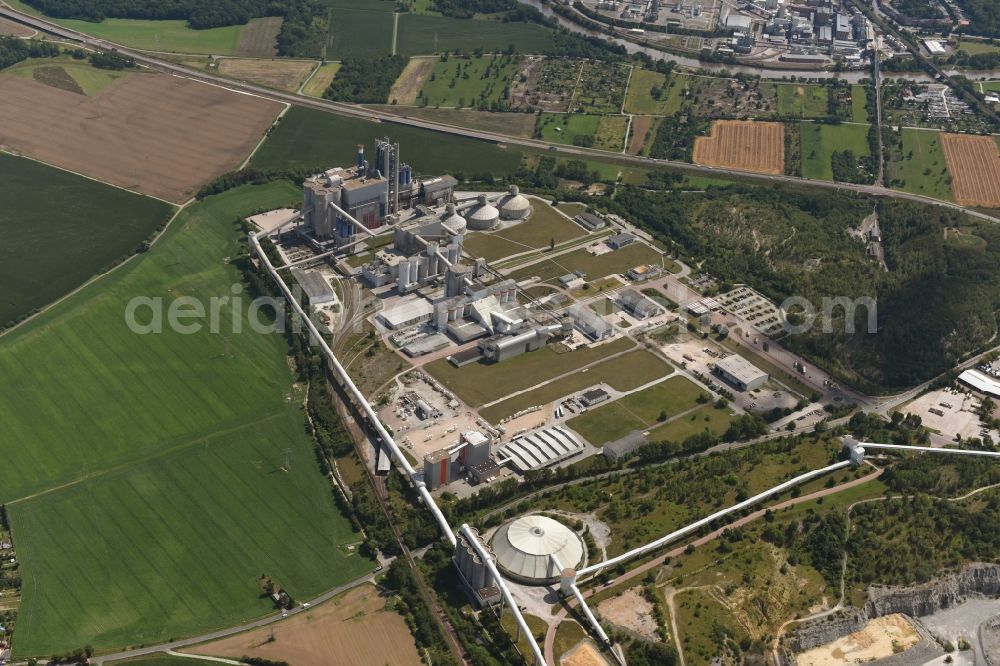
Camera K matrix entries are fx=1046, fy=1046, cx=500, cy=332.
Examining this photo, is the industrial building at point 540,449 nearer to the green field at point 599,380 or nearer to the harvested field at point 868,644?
the green field at point 599,380

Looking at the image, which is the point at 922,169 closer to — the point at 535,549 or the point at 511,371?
the point at 511,371

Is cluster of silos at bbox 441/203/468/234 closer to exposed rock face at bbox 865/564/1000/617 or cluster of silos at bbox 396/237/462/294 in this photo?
cluster of silos at bbox 396/237/462/294

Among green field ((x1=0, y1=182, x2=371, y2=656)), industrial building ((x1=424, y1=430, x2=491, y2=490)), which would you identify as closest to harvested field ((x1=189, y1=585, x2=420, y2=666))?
green field ((x1=0, y1=182, x2=371, y2=656))

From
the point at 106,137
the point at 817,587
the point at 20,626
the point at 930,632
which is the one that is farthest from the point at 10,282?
the point at 930,632

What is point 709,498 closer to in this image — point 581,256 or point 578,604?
point 578,604

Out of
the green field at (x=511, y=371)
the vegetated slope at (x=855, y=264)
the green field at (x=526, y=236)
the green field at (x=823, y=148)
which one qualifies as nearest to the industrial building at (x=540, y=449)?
the green field at (x=511, y=371)

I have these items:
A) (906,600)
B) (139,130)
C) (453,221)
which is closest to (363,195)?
(453,221)
